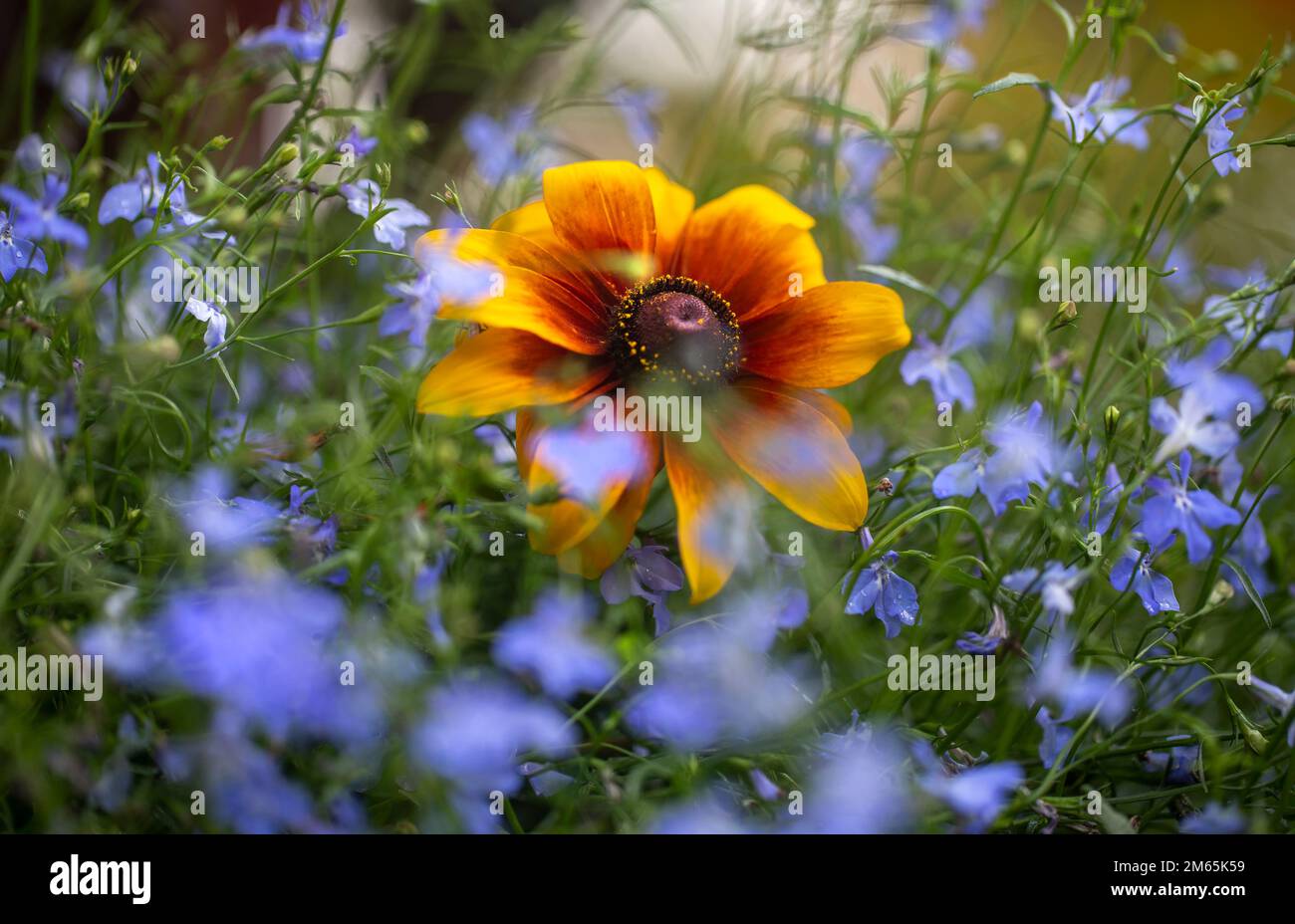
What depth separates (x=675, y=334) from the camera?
0.40 meters

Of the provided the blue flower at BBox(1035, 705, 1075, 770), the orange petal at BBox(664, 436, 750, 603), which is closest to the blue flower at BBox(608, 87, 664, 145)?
the orange petal at BBox(664, 436, 750, 603)

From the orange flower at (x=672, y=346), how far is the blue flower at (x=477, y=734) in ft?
0.21

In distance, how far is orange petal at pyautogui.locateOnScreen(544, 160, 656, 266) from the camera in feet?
1.28

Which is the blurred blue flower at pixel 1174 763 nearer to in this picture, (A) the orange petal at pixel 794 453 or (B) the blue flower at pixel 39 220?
(A) the orange petal at pixel 794 453

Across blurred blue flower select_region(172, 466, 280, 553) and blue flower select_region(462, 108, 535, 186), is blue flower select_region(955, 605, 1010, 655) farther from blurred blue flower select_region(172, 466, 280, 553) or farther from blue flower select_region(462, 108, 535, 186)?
blue flower select_region(462, 108, 535, 186)

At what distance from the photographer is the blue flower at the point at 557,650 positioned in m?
0.30

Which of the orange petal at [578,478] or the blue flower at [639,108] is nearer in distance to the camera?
the orange petal at [578,478]

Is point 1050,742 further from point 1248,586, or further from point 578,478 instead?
point 578,478

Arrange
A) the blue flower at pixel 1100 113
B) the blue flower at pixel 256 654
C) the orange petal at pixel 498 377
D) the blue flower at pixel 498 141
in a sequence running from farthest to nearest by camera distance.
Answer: the blue flower at pixel 498 141 → the blue flower at pixel 1100 113 → the orange petal at pixel 498 377 → the blue flower at pixel 256 654

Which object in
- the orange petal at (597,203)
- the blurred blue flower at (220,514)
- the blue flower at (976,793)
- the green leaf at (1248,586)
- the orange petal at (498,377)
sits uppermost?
the orange petal at (597,203)

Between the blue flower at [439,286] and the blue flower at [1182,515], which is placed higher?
the blue flower at [439,286]

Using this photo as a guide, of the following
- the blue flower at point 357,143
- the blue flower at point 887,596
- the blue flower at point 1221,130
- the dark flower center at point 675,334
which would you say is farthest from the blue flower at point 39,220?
the blue flower at point 1221,130

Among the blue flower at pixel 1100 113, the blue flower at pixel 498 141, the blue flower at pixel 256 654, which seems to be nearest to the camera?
the blue flower at pixel 256 654
